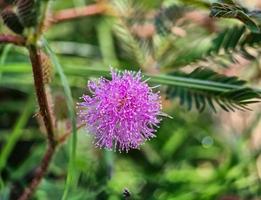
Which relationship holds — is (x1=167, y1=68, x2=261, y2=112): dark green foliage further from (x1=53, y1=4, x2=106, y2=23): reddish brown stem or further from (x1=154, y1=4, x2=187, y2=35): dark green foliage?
(x1=53, y1=4, x2=106, y2=23): reddish brown stem

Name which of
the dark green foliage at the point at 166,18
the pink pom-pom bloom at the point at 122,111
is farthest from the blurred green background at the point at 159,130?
the pink pom-pom bloom at the point at 122,111

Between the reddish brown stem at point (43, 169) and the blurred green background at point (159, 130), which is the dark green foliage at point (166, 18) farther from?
the reddish brown stem at point (43, 169)

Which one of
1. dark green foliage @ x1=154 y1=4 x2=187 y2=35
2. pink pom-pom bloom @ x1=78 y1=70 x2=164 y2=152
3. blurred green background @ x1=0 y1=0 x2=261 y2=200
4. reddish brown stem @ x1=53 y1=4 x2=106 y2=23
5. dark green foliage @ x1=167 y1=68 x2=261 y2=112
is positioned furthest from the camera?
reddish brown stem @ x1=53 y1=4 x2=106 y2=23

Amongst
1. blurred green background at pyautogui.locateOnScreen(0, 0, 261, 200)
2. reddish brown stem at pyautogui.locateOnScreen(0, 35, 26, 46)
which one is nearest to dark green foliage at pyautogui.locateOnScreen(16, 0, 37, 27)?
reddish brown stem at pyautogui.locateOnScreen(0, 35, 26, 46)

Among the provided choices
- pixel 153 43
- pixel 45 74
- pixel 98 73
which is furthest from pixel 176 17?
pixel 45 74

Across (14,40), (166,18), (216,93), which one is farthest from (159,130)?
(14,40)

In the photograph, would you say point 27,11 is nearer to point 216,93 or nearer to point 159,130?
point 216,93
